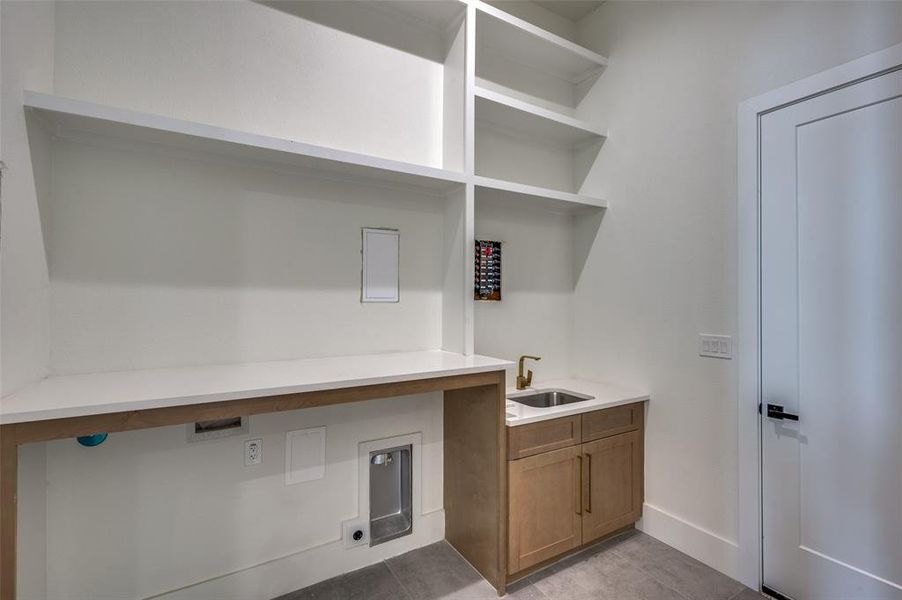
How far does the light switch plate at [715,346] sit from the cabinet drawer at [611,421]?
464 millimetres

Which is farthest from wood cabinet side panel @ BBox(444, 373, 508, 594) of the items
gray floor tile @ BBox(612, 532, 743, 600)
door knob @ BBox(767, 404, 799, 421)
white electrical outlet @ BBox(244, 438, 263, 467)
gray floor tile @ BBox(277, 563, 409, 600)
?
door knob @ BBox(767, 404, 799, 421)

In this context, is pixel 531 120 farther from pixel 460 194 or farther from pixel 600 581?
pixel 600 581

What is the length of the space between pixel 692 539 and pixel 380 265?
6.84 feet

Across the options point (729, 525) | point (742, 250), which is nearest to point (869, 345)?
point (742, 250)

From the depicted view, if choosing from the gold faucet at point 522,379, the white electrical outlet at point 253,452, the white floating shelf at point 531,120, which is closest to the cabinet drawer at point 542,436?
the gold faucet at point 522,379

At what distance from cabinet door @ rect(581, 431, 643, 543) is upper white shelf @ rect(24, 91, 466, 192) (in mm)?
1550

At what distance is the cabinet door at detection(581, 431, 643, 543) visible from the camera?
2.04 metres

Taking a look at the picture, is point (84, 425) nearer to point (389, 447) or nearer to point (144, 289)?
point (144, 289)

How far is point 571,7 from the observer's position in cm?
260

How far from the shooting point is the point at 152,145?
5.11 ft

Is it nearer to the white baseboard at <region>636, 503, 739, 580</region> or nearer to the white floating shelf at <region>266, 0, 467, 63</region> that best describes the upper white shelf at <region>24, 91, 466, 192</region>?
the white floating shelf at <region>266, 0, 467, 63</region>

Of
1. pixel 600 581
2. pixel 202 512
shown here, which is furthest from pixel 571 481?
pixel 202 512

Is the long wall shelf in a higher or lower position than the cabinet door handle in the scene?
higher

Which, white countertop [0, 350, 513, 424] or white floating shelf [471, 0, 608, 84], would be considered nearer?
white countertop [0, 350, 513, 424]
